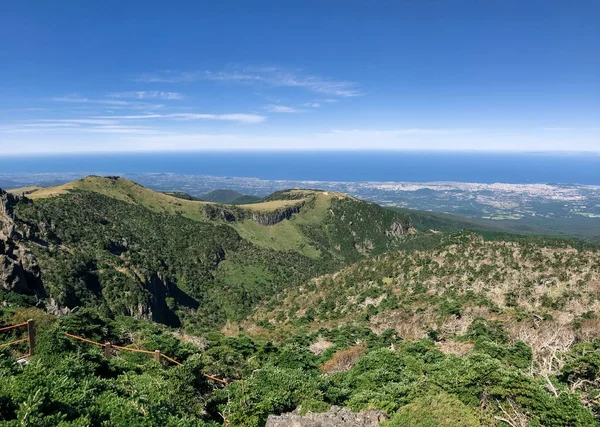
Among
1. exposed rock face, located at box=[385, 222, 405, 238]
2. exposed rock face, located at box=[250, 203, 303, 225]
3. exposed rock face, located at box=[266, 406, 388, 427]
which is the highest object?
exposed rock face, located at box=[266, 406, 388, 427]

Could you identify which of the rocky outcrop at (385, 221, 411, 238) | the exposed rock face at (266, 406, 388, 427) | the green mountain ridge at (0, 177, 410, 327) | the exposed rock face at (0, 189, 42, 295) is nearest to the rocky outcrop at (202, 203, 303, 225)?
the green mountain ridge at (0, 177, 410, 327)

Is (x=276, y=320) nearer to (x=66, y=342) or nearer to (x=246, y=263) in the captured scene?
(x=66, y=342)

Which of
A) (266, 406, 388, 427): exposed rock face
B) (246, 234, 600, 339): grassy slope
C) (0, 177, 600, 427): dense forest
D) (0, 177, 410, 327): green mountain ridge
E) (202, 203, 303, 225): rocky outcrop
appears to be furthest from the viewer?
(202, 203, 303, 225): rocky outcrop

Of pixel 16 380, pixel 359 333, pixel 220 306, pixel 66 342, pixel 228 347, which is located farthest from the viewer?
pixel 220 306

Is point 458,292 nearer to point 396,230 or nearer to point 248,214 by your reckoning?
point 248,214

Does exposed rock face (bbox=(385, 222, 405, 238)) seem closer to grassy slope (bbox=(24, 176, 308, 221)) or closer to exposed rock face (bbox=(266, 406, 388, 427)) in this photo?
grassy slope (bbox=(24, 176, 308, 221))

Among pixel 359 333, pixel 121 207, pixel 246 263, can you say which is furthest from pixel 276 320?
pixel 121 207

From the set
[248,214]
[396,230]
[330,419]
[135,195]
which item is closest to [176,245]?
[135,195]
